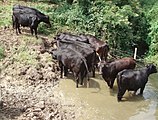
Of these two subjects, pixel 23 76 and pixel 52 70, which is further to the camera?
pixel 52 70

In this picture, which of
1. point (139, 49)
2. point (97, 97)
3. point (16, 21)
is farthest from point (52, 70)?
point (139, 49)

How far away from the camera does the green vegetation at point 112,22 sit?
51.2 feet

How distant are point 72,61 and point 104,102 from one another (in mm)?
1750

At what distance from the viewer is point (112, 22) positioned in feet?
50.0

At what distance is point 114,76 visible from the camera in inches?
476

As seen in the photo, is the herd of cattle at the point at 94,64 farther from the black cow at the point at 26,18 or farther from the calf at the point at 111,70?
the black cow at the point at 26,18

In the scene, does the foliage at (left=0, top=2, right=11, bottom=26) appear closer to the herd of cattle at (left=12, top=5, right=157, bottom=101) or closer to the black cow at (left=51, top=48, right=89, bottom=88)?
the herd of cattle at (left=12, top=5, right=157, bottom=101)

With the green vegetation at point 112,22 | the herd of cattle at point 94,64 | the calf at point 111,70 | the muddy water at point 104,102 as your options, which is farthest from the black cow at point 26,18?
the calf at point 111,70

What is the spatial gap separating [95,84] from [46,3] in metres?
7.67

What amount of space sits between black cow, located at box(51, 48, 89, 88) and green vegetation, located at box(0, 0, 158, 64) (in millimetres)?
3435

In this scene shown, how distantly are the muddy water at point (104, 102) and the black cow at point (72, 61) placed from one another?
0.46 meters

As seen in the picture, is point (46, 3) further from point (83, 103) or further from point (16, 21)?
point (83, 103)

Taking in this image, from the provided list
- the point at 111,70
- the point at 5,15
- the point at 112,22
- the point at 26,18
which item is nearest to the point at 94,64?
the point at 111,70

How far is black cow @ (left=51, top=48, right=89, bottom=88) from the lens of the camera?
11797 mm
